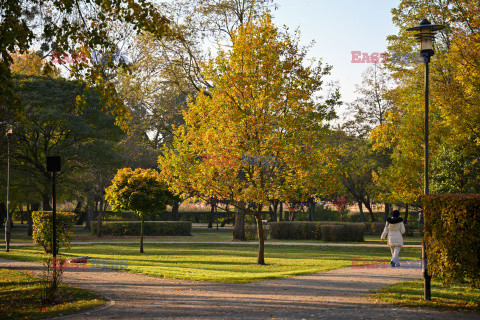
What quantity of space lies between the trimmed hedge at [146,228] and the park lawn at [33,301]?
2473cm

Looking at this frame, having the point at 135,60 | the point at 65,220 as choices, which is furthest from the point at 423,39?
the point at 135,60

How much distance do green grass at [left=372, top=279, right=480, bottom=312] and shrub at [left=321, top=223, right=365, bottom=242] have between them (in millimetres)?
19027

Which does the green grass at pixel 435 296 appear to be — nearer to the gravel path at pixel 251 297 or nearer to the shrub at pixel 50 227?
the gravel path at pixel 251 297

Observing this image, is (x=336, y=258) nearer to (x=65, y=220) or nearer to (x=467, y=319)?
(x=65, y=220)

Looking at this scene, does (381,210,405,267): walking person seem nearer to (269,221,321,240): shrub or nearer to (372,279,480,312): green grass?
(372,279,480,312): green grass

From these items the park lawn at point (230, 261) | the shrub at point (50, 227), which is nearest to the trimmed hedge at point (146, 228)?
the park lawn at point (230, 261)

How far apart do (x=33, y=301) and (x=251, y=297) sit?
4.24 meters

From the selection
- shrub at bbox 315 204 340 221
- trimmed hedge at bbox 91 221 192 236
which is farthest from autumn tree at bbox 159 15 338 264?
shrub at bbox 315 204 340 221

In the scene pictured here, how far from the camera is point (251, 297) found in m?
10.3

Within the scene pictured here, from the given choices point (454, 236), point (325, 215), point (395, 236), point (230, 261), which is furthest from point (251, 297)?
point (325, 215)

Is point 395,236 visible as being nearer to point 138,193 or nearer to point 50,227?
point 138,193

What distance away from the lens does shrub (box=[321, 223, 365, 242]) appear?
31016 millimetres

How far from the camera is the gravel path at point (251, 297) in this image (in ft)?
27.9

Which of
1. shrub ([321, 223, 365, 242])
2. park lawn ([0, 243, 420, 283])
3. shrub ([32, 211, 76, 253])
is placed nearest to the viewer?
park lawn ([0, 243, 420, 283])
